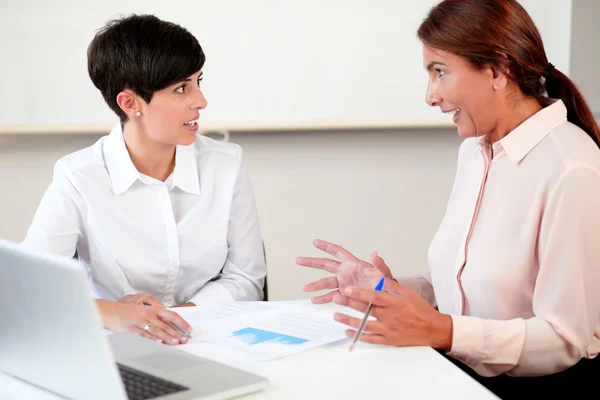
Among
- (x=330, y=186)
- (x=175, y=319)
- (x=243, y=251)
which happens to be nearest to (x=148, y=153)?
(x=243, y=251)

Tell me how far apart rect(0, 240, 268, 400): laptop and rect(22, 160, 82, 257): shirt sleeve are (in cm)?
69

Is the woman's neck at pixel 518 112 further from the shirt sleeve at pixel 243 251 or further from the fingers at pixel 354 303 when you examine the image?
the shirt sleeve at pixel 243 251

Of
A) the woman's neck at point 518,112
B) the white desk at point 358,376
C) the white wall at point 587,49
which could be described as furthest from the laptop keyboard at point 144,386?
the white wall at point 587,49

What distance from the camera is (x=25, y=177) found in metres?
3.21

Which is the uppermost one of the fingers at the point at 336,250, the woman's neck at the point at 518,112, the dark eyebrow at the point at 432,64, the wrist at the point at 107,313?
the dark eyebrow at the point at 432,64

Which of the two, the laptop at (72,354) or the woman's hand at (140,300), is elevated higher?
the laptop at (72,354)

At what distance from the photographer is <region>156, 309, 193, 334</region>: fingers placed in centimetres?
141

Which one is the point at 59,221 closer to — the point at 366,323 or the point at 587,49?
the point at 366,323

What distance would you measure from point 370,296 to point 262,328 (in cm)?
25

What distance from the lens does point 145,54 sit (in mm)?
1938

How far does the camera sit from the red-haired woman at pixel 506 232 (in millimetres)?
1348

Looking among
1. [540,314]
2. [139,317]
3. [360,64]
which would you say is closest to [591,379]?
[540,314]

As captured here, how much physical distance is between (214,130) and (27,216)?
2.93 ft

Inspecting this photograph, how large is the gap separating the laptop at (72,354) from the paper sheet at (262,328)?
0.42ft
